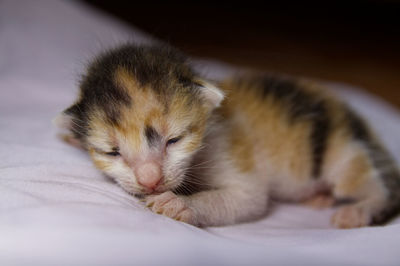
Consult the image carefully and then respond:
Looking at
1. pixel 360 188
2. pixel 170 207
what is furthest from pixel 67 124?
pixel 360 188

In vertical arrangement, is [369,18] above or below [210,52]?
above

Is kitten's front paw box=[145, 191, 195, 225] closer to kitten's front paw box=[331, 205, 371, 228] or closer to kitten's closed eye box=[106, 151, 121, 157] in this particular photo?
kitten's closed eye box=[106, 151, 121, 157]

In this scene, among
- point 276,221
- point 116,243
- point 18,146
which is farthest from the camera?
point 276,221

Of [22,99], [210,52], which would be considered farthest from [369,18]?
[22,99]

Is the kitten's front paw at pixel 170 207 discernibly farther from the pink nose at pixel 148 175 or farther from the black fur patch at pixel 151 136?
the black fur patch at pixel 151 136

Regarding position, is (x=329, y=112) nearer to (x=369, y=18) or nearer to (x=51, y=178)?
(x=51, y=178)

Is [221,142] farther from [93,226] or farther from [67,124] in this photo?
[93,226]
